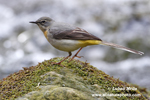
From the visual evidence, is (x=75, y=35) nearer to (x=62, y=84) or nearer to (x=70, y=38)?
(x=70, y=38)

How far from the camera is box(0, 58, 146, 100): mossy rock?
390 cm

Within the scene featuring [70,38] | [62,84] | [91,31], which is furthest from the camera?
[91,31]

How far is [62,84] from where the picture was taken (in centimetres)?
427

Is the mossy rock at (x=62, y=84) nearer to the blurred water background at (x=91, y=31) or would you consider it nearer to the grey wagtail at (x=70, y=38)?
the grey wagtail at (x=70, y=38)

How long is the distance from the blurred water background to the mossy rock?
Answer: 19.5ft

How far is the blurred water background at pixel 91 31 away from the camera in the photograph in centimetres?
Answer: 1149

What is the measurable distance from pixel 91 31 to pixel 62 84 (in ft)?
31.4

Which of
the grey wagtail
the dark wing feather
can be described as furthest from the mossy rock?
the dark wing feather

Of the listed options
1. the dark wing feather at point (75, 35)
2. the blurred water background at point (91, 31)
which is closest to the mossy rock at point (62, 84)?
the dark wing feather at point (75, 35)

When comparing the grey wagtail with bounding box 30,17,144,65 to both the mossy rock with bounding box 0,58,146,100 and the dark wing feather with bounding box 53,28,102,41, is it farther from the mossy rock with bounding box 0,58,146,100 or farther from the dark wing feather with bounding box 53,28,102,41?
the mossy rock with bounding box 0,58,146,100

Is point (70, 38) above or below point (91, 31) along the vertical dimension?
below

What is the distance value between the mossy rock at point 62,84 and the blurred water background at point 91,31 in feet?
19.5

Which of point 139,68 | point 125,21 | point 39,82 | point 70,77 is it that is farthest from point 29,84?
point 125,21

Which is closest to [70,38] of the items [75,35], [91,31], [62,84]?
[75,35]
